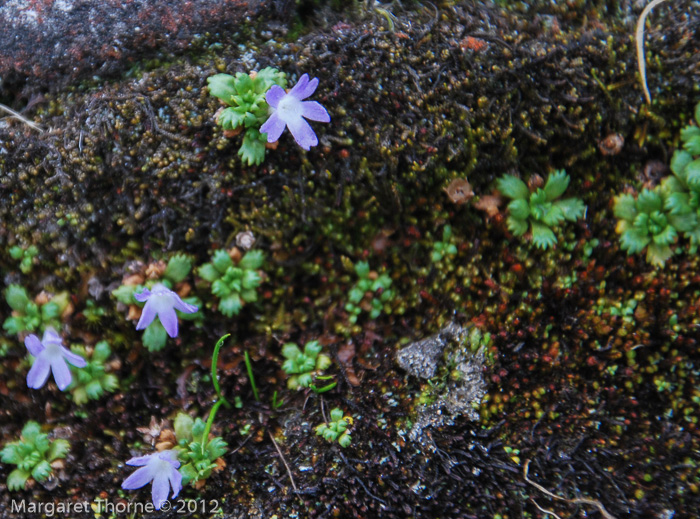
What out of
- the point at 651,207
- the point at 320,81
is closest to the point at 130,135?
the point at 320,81

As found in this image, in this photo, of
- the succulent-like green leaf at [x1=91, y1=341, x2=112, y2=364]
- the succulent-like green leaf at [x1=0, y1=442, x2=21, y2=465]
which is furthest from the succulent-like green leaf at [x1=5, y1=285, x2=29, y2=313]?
the succulent-like green leaf at [x1=0, y1=442, x2=21, y2=465]

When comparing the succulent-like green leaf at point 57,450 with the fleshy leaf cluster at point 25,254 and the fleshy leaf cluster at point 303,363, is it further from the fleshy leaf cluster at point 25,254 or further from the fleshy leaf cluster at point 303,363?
the fleshy leaf cluster at point 303,363

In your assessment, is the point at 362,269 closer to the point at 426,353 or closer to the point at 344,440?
the point at 426,353

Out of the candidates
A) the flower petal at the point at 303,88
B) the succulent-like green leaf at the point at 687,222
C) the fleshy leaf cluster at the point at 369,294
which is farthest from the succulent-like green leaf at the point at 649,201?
the flower petal at the point at 303,88

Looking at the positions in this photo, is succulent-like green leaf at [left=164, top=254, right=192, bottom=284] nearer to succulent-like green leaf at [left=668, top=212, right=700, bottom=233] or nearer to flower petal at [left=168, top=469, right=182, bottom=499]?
flower petal at [left=168, top=469, right=182, bottom=499]

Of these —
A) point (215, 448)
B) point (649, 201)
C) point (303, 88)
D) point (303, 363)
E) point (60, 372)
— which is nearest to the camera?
point (303, 88)

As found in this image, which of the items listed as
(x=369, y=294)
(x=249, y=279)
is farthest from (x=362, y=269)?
(x=249, y=279)
